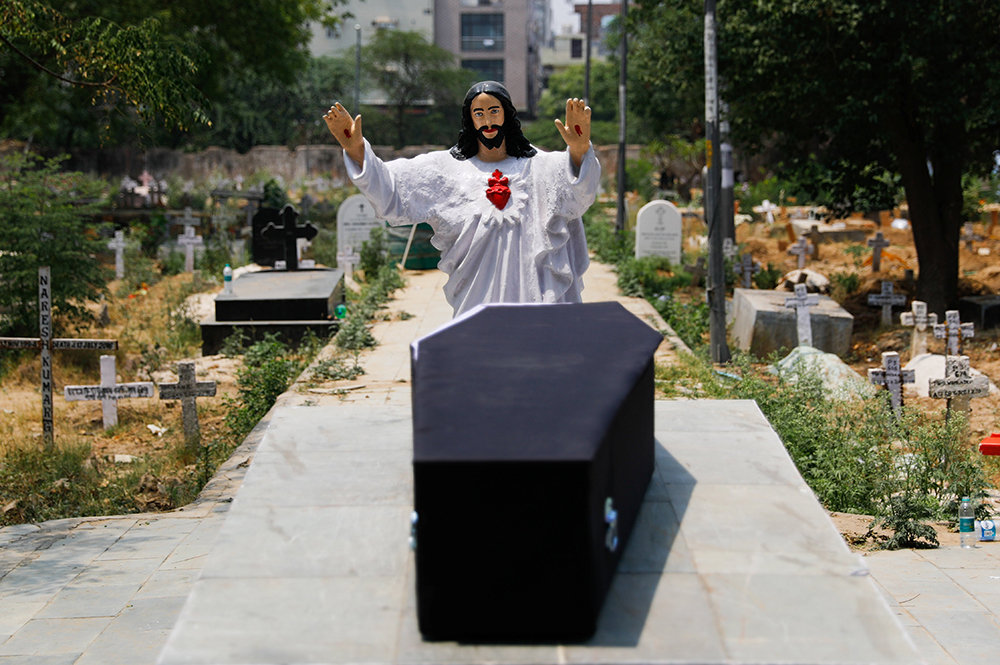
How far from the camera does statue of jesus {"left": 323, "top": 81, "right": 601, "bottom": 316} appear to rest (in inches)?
176

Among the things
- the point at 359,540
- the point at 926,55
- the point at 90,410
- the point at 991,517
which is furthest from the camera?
the point at 926,55

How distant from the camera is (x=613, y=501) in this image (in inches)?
120

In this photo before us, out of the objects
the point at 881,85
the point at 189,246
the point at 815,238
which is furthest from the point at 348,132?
the point at 815,238

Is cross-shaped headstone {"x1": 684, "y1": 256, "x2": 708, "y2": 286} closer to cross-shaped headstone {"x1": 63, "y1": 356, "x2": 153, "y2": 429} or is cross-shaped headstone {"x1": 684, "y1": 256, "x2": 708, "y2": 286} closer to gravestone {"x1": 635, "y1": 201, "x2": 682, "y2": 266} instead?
gravestone {"x1": 635, "y1": 201, "x2": 682, "y2": 266}

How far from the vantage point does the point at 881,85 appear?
12.4 m

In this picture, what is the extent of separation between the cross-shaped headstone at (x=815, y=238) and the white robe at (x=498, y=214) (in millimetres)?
15490

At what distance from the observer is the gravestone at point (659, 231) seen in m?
16.8

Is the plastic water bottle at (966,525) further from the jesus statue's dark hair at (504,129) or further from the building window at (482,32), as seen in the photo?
the building window at (482,32)

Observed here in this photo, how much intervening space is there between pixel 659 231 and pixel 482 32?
47784 mm

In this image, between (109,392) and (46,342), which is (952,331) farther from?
(46,342)

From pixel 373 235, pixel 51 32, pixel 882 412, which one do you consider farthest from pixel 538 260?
pixel 373 235

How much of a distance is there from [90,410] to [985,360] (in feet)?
32.2

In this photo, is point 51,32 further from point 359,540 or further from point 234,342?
point 359,540

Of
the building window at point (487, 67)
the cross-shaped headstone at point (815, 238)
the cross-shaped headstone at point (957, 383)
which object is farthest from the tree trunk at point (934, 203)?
the building window at point (487, 67)
